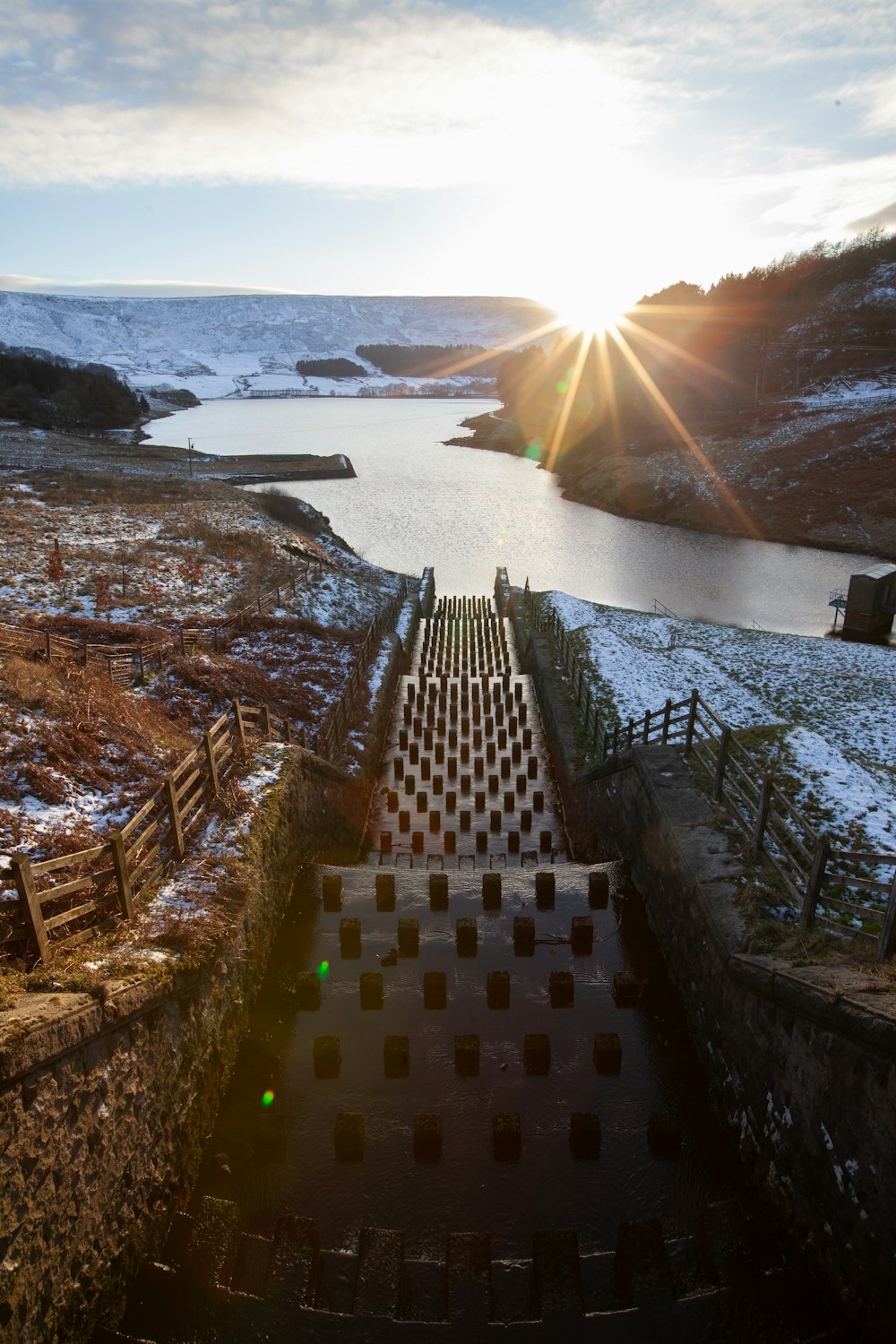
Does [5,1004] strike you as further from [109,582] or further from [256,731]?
[109,582]

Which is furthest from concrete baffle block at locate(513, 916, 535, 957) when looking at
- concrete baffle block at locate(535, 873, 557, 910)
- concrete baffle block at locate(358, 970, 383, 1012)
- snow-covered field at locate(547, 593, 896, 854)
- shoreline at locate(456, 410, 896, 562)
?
shoreline at locate(456, 410, 896, 562)

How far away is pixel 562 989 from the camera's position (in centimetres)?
951

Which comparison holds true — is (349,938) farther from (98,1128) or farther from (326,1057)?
(98,1128)

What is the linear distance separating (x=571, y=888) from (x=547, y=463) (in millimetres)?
94205

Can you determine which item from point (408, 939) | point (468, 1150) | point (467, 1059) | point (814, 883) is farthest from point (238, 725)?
point (814, 883)

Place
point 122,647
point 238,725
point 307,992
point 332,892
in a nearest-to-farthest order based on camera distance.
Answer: point 307,992 → point 332,892 → point 238,725 → point 122,647

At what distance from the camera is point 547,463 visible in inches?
3954

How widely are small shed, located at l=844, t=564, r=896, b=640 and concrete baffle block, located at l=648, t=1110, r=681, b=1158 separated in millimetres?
30978

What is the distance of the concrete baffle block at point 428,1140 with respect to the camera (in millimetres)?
7465

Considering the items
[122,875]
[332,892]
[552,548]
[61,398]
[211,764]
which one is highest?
[61,398]

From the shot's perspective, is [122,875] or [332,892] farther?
[332,892]

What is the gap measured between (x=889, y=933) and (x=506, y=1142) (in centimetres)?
412

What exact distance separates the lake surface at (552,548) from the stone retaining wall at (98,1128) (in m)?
34.9

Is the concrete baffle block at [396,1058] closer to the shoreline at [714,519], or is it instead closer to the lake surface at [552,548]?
the lake surface at [552,548]
